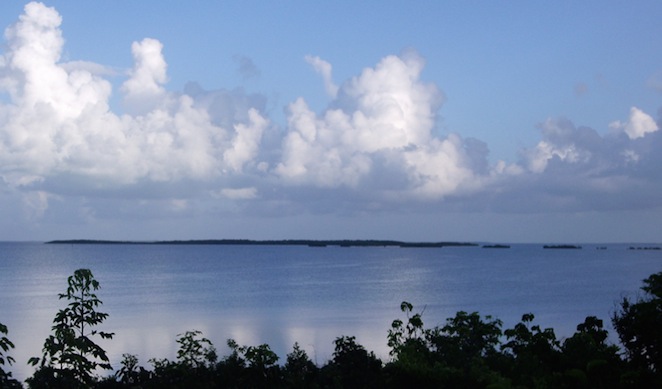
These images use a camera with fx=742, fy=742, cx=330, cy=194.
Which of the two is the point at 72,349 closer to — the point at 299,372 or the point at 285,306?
the point at 299,372

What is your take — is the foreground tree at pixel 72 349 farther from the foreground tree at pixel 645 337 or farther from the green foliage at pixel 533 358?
the foreground tree at pixel 645 337

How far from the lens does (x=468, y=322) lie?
1195 centimetres

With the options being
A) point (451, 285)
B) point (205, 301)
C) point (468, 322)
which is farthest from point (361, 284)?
point (468, 322)

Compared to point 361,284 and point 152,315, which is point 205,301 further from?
point 361,284

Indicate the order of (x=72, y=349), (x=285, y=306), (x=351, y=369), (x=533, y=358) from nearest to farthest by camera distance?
(x=72, y=349), (x=533, y=358), (x=351, y=369), (x=285, y=306)

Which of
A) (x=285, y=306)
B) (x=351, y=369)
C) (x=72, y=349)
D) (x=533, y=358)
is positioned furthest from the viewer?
(x=285, y=306)

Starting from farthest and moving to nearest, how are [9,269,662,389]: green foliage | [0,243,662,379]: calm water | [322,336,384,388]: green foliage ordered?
[0,243,662,379]: calm water
[322,336,384,388]: green foliage
[9,269,662,389]: green foliage

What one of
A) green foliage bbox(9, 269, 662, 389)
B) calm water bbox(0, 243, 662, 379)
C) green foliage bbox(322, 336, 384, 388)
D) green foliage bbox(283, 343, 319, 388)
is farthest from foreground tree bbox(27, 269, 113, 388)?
calm water bbox(0, 243, 662, 379)

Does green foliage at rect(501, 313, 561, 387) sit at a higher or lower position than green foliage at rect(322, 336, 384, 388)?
higher

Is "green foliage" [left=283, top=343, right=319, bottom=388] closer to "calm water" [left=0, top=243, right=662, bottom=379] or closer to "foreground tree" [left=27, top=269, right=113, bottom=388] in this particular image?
"foreground tree" [left=27, top=269, right=113, bottom=388]

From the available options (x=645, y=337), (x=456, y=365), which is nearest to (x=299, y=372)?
(x=456, y=365)

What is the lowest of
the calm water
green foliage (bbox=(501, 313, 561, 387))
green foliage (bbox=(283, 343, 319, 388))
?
the calm water

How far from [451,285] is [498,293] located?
892 cm

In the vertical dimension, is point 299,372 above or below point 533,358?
below
